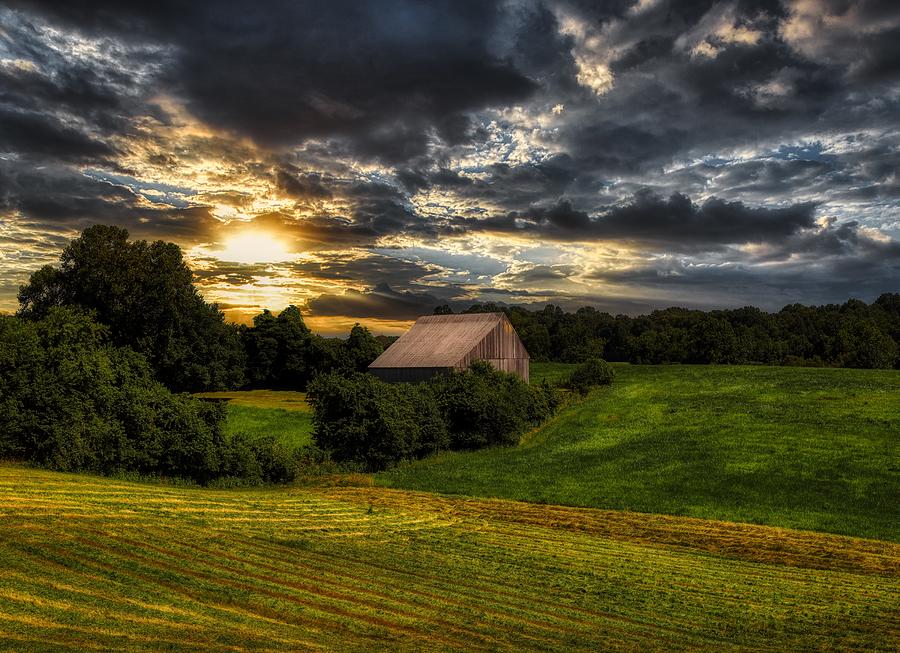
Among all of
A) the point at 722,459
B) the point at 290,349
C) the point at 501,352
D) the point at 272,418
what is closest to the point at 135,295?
the point at 272,418

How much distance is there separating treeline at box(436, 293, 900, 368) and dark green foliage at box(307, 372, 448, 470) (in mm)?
81953

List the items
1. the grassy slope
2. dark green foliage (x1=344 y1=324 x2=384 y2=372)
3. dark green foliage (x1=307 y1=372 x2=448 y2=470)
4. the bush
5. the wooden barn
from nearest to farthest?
1. the grassy slope
2. dark green foliage (x1=307 y1=372 x2=448 y2=470)
3. the wooden barn
4. the bush
5. dark green foliage (x1=344 y1=324 x2=384 y2=372)

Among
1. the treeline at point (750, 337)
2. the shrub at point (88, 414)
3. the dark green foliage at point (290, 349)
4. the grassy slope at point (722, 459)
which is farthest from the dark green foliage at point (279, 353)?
the shrub at point (88, 414)

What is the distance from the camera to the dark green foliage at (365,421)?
141ft

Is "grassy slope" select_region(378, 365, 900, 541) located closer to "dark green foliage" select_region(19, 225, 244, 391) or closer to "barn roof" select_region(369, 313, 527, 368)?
"barn roof" select_region(369, 313, 527, 368)

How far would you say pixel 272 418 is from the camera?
6450cm

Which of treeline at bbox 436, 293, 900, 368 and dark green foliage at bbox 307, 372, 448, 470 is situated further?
treeline at bbox 436, 293, 900, 368

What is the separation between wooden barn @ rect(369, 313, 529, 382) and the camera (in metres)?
66.7

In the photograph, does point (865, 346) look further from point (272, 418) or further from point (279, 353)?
point (279, 353)

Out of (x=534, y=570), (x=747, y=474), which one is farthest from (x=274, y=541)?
(x=747, y=474)

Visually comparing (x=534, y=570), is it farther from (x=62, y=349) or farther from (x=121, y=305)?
(x=121, y=305)

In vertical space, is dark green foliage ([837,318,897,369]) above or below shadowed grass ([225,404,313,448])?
above

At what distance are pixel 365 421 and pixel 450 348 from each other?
26596mm

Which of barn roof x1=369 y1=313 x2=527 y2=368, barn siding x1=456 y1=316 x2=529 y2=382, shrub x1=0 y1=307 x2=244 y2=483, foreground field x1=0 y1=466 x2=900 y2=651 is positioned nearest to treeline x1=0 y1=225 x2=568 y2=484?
shrub x1=0 y1=307 x2=244 y2=483
